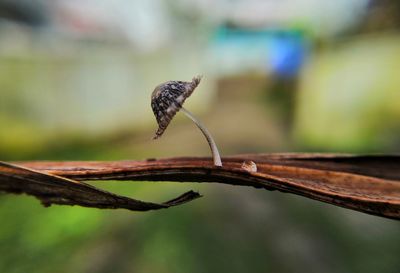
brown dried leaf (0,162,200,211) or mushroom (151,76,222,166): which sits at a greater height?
mushroom (151,76,222,166)

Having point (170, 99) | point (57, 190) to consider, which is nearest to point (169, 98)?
point (170, 99)

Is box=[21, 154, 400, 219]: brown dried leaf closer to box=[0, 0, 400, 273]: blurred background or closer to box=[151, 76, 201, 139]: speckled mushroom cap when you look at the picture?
box=[151, 76, 201, 139]: speckled mushroom cap

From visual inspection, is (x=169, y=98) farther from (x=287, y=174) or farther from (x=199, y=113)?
(x=199, y=113)

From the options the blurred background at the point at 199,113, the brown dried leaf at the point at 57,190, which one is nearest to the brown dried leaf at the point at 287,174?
the brown dried leaf at the point at 57,190

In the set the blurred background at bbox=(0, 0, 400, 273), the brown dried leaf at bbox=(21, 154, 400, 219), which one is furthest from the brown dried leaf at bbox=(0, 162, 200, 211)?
the blurred background at bbox=(0, 0, 400, 273)

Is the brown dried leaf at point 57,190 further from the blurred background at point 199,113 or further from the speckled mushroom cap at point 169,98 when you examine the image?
the blurred background at point 199,113

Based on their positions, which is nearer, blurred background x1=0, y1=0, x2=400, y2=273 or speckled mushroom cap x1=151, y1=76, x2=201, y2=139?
speckled mushroom cap x1=151, y1=76, x2=201, y2=139

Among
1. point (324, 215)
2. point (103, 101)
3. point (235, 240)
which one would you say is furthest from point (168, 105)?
point (103, 101)
